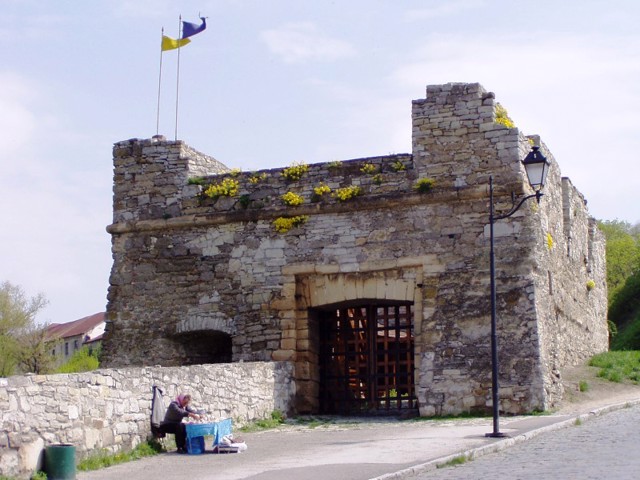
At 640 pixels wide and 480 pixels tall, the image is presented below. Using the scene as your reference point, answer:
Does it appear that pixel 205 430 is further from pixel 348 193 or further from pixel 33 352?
pixel 33 352

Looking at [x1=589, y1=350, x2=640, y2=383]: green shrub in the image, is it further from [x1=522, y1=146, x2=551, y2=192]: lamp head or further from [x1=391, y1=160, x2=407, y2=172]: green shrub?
[x1=522, y1=146, x2=551, y2=192]: lamp head

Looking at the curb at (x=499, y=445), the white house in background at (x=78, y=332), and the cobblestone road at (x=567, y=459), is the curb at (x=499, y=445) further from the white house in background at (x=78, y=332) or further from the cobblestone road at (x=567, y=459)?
the white house in background at (x=78, y=332)

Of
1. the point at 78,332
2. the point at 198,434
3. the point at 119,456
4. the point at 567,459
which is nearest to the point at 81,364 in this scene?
the point at 78,332

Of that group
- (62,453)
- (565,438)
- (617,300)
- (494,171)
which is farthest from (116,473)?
(617,300)

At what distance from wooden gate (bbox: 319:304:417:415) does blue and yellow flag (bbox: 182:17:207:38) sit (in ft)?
20.4

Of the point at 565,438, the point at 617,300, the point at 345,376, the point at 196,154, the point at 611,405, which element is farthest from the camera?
the point at 617,300

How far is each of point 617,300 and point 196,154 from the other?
57.0ft

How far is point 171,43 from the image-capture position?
20016 millimetres

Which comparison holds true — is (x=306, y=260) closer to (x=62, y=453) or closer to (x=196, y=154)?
(x=196, y=154)

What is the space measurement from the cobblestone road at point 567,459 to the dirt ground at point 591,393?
294 centimetres

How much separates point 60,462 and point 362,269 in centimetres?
816

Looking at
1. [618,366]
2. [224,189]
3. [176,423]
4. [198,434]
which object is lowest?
[198,434]

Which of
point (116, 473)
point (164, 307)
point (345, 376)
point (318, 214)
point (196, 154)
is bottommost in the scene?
point (116, 473)

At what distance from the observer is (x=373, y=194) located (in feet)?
56.6
